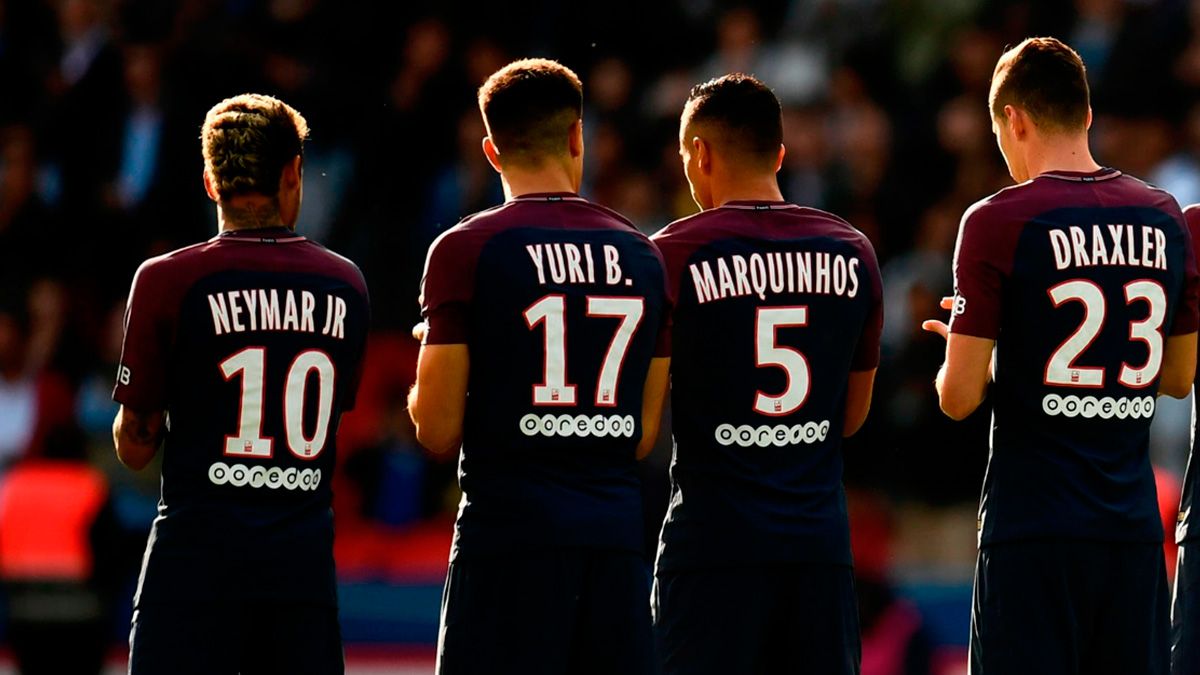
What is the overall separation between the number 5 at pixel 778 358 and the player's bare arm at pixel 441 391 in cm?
97

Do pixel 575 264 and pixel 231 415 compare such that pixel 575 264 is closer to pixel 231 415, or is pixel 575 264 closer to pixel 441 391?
pixel 441 391

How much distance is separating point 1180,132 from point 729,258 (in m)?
8.66

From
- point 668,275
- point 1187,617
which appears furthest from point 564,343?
point 1187,617

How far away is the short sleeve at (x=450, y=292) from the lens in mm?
6086

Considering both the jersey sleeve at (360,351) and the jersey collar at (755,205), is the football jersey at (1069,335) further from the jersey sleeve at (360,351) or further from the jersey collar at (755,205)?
the jersey sleeve at (360,351)

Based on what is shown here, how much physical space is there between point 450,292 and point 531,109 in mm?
683

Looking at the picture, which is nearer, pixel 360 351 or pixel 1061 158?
pixel 360 351

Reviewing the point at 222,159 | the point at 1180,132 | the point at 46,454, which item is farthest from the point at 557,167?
the point at 1180,132

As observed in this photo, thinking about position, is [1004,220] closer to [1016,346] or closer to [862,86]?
[1016,346]

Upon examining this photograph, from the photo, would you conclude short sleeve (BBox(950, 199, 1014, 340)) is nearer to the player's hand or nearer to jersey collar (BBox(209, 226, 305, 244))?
the player's hand

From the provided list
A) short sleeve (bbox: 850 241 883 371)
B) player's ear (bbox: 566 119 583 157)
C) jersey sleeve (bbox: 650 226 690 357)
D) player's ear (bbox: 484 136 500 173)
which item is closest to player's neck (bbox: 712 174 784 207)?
jersey sleeve (bbox: 650 226 690 357)

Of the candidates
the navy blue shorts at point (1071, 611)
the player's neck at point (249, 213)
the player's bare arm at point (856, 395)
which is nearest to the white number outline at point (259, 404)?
the player's neck at point (249, 213)

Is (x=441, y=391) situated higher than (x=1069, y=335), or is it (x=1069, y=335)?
(x=1069, y=335)

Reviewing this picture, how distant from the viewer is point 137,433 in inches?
245
